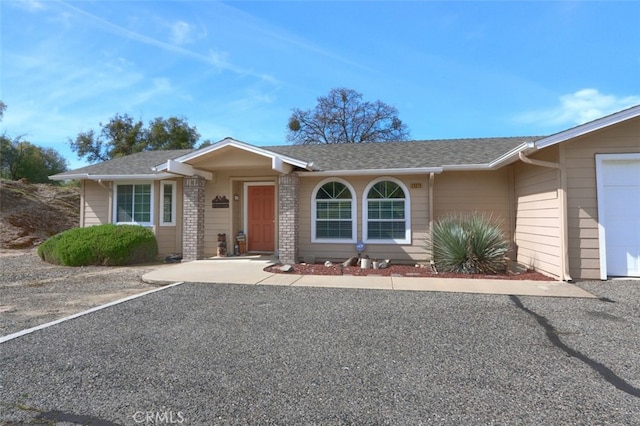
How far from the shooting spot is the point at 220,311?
16.5 feet

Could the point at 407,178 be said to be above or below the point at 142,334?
above

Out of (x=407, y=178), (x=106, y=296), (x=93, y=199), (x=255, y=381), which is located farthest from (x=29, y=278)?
(x=407, y=178)

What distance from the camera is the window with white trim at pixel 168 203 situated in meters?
11.1

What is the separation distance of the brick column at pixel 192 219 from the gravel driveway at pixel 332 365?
4.91 m

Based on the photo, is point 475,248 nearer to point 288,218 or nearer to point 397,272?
point 397,272

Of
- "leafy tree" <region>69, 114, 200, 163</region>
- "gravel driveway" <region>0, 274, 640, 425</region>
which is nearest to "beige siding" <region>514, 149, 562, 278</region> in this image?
"gravel driveway" <region>0, 274, 640, 425</region>

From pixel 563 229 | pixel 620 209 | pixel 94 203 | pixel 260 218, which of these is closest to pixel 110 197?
pixel 94 203

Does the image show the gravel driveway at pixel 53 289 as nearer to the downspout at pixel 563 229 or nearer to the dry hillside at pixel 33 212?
the dry hillside at pixel 33 212

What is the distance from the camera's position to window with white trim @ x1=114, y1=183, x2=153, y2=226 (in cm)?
1114

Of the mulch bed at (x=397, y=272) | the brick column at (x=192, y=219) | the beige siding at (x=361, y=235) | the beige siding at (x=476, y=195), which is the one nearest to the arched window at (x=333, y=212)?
the beige siding at (x=361, y=235)

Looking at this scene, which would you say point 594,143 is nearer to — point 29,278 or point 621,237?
point 621,237

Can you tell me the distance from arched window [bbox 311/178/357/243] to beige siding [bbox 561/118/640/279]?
5005mm

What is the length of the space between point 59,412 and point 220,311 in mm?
2618

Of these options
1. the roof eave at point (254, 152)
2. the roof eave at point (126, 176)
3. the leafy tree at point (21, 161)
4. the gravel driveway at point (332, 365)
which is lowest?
the gravel driveway at point (332, 365)
